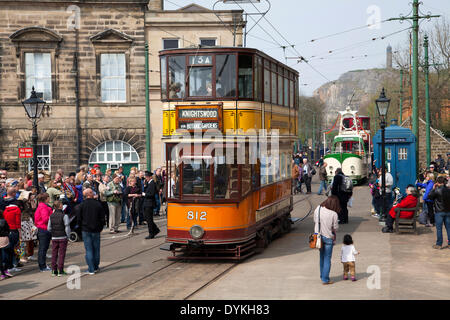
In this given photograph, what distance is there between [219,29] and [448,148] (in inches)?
811

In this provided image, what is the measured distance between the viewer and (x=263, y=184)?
666 inches

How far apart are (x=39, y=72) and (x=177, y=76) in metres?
21.6

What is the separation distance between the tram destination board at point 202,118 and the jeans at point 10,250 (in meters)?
4.27

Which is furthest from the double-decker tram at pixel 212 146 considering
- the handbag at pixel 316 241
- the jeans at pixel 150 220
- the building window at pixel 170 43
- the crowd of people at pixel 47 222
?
the building window at pixel 170 43

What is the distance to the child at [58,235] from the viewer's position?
1424 cm

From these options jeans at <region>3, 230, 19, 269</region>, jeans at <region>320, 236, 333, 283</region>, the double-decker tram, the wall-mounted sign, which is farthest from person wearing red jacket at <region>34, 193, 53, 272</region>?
the wall-mounted sign

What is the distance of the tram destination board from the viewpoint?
49.8 ft

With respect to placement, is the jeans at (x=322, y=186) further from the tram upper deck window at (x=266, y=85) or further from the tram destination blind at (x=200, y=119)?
the tram destination blind at (x=200, y=119)

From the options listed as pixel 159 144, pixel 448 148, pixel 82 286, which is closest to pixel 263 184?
pixel 82 286

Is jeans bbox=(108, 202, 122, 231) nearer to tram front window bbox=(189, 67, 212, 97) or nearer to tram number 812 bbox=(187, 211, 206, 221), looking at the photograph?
tram number 812 bbox=(187, 211, 206, 221)

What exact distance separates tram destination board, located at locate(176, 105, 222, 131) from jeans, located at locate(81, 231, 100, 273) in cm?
308

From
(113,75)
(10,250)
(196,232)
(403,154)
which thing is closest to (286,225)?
(196,232)

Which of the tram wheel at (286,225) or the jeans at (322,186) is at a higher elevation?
the jeans at (322,186)

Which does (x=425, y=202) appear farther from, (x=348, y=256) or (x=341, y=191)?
(x=348, y=256)
